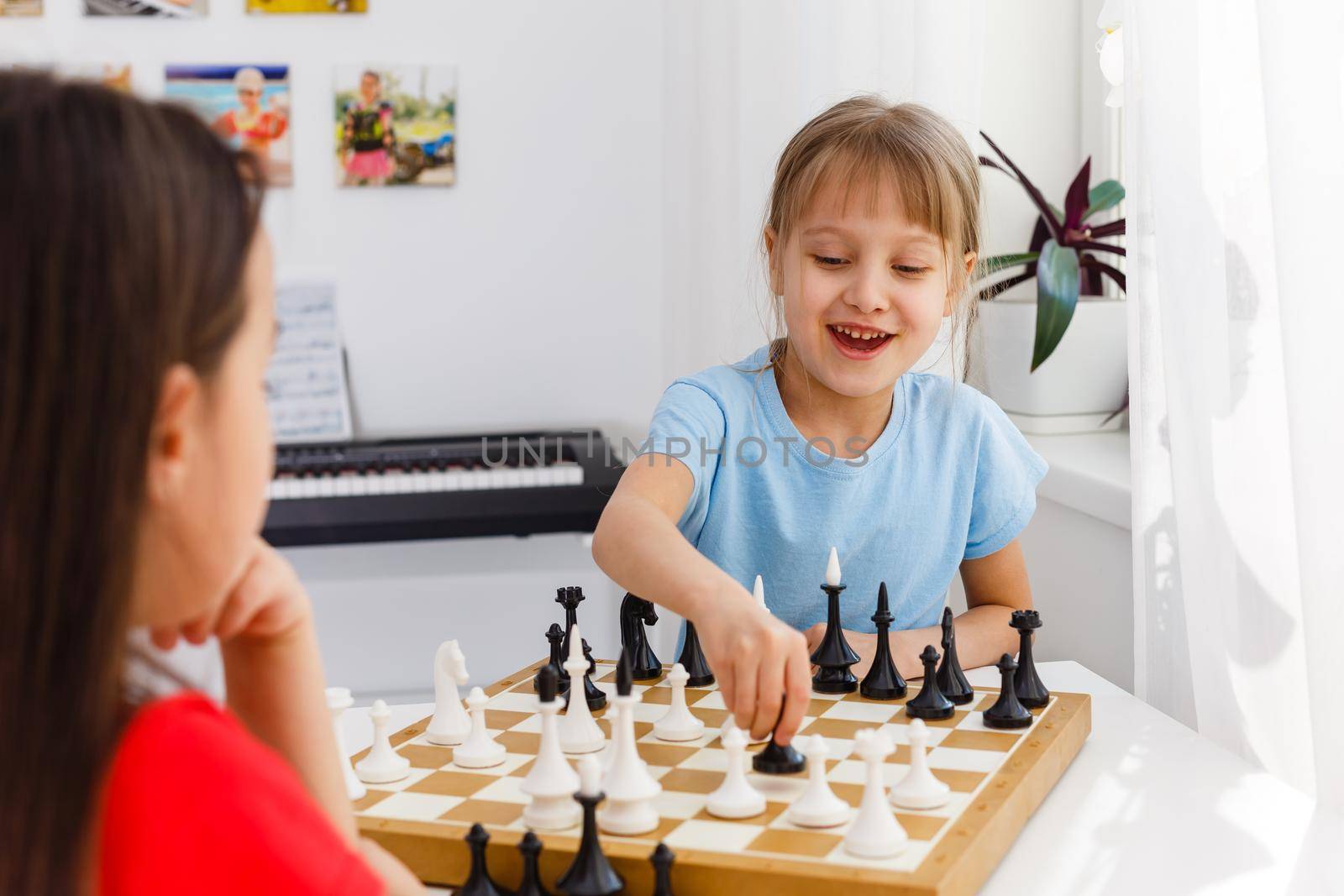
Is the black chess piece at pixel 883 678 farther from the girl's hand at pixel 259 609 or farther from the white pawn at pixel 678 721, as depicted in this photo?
the girl's hand at pixel 259 609

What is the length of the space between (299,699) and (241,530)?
199 millimetres

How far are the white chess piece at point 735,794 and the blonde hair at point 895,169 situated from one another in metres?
0.75

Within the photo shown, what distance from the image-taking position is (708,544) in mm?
1521

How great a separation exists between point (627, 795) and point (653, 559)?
35 centimetres

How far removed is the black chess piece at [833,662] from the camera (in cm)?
116

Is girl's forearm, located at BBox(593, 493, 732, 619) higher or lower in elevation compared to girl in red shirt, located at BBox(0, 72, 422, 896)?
lower

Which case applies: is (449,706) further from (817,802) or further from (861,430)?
(861,430)

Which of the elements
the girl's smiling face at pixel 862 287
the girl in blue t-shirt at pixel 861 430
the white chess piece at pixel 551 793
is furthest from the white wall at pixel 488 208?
the white chess piece at pixel 551 793

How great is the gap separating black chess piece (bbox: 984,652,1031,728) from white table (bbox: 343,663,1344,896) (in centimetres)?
6

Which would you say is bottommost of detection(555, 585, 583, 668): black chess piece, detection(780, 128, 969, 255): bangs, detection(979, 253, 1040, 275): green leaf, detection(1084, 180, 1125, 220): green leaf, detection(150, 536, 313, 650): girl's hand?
detection(555, 585, 583, 668): black chess piece

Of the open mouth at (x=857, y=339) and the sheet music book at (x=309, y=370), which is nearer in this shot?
the open mouth at (x=857, y=339)

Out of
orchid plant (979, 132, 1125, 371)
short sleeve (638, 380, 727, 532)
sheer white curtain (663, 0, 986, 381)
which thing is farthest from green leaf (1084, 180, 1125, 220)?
short sleeve (638, 380, 727, 532)

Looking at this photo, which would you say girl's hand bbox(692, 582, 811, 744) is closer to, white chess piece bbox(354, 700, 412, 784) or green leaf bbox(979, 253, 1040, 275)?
white chess piece bbox(354, 700, 412, 784)

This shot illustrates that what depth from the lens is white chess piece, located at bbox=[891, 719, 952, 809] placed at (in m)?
0.84
